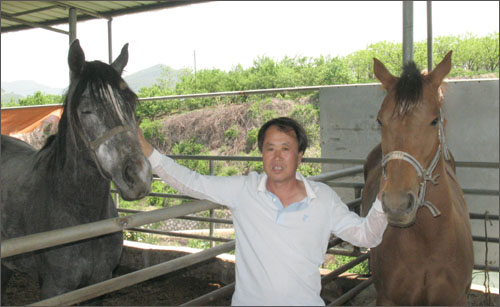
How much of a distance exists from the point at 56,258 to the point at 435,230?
203 centimetres

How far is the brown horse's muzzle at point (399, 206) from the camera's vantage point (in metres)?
1.60

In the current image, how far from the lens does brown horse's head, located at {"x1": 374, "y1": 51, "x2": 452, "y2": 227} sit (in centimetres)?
168

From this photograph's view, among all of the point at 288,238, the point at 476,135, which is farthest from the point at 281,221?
the point at 476,135

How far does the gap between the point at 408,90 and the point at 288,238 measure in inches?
40.9

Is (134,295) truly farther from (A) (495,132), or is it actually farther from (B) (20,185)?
(A) (495,132)

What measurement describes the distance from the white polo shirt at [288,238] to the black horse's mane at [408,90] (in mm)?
687

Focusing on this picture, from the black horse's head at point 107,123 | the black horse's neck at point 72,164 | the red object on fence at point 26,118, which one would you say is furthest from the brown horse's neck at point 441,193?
the red object on fence at point 26,118

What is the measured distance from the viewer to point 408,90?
196 cm

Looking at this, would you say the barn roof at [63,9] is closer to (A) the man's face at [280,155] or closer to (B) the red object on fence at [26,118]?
(B) the red object on fence at [26,118]

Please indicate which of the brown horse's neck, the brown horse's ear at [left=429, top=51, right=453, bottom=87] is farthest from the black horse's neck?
the brown horse's ear at [left=429, top=51, right=453, bottom=87]

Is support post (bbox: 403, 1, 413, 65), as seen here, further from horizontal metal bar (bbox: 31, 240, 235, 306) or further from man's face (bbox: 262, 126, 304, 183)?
horizontal metal bar (bbox: 31, 240, 235, 306)

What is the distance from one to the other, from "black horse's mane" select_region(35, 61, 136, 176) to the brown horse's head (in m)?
1.34

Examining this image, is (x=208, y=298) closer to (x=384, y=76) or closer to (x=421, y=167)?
(x=421, y=167)

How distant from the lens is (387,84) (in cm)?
235
